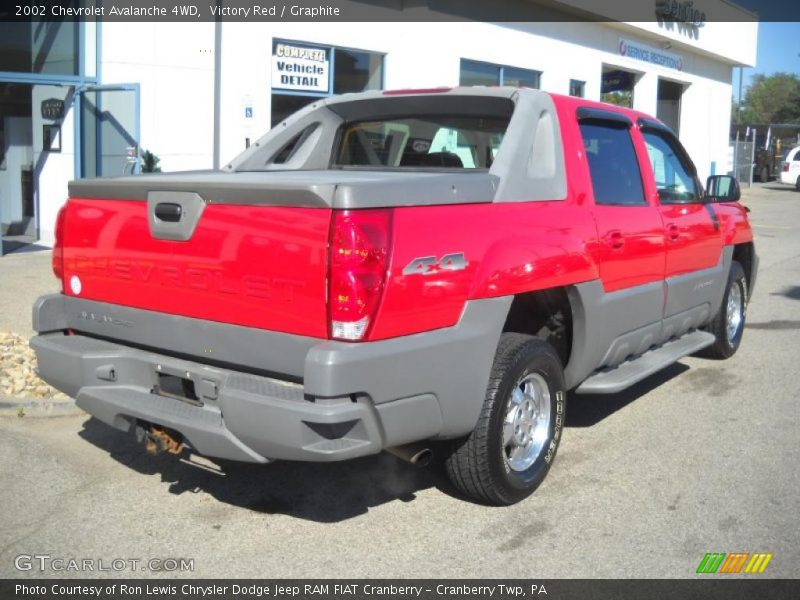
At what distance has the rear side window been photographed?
17.1ft

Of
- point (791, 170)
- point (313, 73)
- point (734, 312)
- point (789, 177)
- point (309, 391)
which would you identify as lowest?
point (734, 312)

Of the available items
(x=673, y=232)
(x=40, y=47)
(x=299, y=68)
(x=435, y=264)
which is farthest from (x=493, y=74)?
(x=435, y=264)

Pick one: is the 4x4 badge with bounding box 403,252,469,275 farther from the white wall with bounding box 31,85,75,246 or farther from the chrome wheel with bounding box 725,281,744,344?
the white wall with bounding box 31,85,75,246

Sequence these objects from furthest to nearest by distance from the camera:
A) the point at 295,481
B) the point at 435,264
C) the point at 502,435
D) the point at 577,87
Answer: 1. the point at 577,87
2. the point at 295,481
3. the point at 502,435
4. the point at 435,264

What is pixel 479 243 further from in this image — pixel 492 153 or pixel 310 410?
pixel 492 153

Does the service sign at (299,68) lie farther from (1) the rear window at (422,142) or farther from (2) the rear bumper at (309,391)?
(2) the rear bumper at (309,391)

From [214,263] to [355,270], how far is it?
0.71 metres

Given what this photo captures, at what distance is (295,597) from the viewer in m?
3.54

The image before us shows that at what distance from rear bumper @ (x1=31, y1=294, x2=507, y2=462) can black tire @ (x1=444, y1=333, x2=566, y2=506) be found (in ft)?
0.52

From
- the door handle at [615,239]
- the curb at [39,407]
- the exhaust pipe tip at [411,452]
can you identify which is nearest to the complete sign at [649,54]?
the door handle at [615,239]

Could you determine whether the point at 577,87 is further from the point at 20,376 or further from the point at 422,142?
the point at 20,376

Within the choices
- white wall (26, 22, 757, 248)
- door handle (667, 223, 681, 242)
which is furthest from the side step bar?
white wall (26, 22, 757, 248)

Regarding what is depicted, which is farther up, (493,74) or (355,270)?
(493,74)

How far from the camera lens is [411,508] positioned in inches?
175
